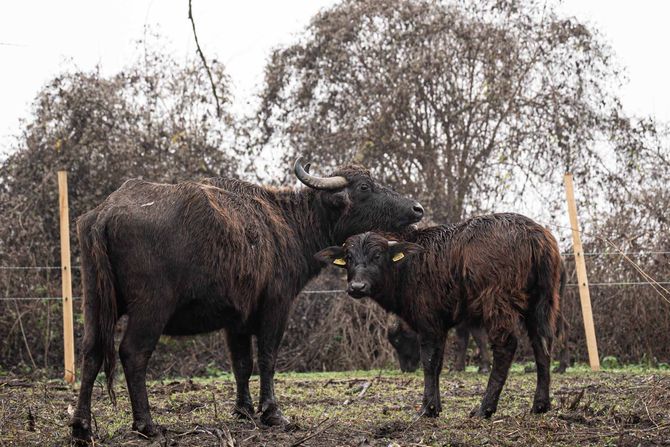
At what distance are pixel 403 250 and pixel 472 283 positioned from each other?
0.86 metres

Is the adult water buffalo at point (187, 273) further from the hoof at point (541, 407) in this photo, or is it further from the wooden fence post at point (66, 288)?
the wooden fence post at point (66, 288)

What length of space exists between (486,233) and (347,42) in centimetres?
1101

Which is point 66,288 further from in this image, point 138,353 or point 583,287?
point 583,287

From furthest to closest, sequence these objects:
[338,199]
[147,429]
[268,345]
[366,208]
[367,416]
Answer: [366,208] → [338,199] → [367,416] → [268,345] → [147,429]

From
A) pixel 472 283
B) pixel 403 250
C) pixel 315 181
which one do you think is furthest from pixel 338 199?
pixel 472 283

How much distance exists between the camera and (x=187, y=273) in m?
7.27

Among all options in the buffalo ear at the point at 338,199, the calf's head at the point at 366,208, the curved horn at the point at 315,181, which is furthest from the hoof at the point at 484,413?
the curved horn at the point at 315,181

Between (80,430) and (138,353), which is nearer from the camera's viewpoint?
(80,430)

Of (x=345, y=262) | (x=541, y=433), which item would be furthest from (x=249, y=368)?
(x=541, y=433)

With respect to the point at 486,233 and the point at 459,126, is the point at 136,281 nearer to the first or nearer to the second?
the point at 486,233

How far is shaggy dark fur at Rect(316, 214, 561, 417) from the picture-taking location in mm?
8172

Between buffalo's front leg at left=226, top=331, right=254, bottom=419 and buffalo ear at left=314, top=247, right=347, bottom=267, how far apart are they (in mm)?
1066

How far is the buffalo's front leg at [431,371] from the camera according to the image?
8.21 meters

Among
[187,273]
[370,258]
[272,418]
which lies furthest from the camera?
[370,258]
